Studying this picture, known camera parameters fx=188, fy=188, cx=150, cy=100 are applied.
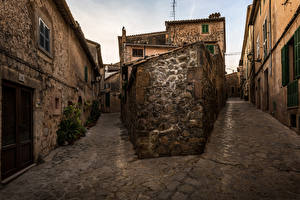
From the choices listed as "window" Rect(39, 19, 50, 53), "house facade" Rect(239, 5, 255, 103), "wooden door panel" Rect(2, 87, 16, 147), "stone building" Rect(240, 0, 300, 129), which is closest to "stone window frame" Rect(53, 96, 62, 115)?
"window" Rect(39, 19, 50, 53)

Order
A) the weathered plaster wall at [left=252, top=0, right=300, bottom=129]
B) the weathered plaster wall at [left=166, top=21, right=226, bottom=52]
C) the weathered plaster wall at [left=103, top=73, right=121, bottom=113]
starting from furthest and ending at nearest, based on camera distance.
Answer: the weathered plaster wall at [left=103, top=73, right=121, bottom=113] → the weathered plaster wall at [left=166, top=21, right=226, bottom=52] → the weathered plaster wall at [left=252, top=0, right=300, bottom=129]

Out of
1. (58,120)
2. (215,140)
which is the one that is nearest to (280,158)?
(215,140)

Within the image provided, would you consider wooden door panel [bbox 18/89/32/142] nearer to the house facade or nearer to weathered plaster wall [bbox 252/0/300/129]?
weathered plaster wall [bbox 252/0/300/129]

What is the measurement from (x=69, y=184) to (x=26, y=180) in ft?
3.49

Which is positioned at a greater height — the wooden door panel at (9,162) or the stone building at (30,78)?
the stone building at (30,78)

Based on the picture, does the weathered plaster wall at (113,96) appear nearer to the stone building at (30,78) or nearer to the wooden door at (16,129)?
the stone building at (30,78)

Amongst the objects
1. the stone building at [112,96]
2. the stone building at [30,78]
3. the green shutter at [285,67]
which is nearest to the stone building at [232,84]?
the stone building at [112,96]

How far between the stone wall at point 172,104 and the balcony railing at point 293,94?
2.80 m

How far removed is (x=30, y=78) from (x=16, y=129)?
4.62 feet

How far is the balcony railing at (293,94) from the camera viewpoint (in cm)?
558

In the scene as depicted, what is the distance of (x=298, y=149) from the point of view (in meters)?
4.70

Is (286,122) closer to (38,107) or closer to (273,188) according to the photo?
(273,188)

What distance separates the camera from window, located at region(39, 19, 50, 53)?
19.3ft

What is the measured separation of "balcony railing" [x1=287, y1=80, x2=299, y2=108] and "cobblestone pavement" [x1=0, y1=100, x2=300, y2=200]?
944mm
